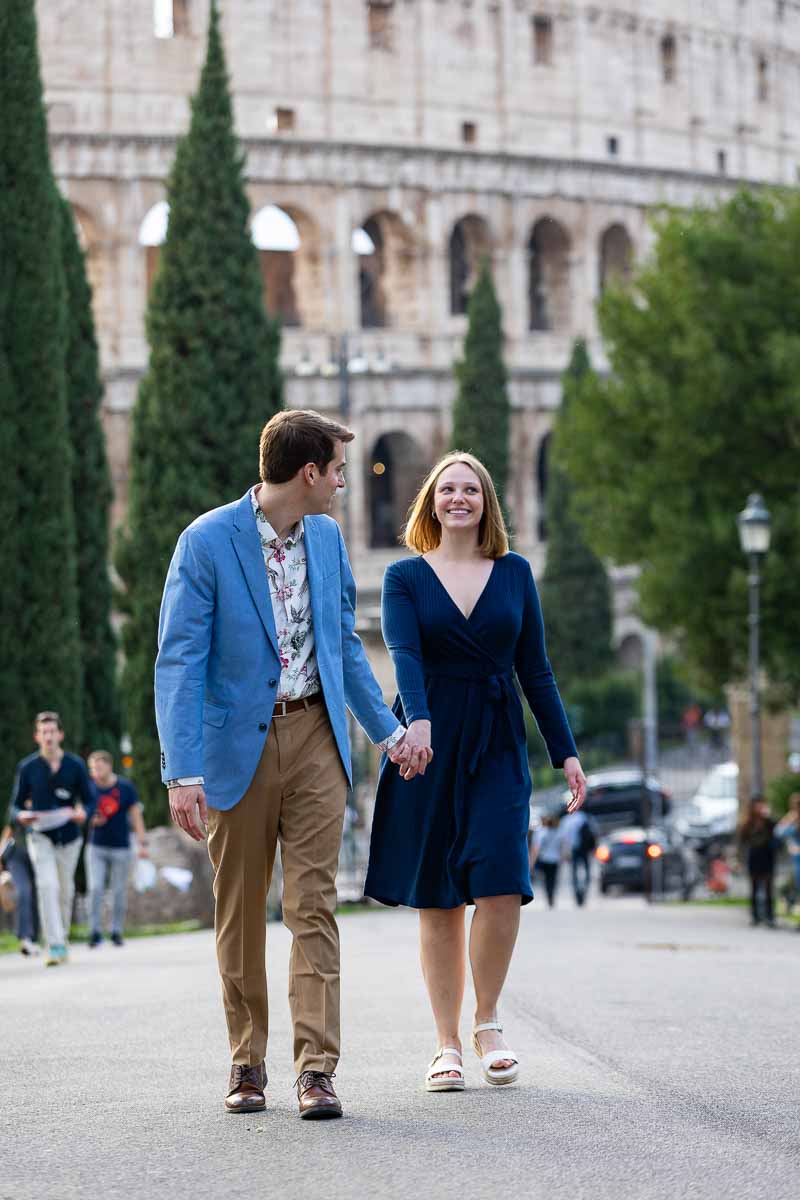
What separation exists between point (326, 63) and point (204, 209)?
82.0 feet

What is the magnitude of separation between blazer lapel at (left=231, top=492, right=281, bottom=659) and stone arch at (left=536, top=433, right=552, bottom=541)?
5274cm

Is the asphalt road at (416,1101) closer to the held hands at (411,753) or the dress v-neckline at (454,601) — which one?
the held hands at (411,753)

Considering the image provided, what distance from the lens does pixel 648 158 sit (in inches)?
2464

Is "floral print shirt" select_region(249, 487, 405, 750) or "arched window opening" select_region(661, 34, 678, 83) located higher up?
"arched window opening" select_region(661, 34, 678, 83)

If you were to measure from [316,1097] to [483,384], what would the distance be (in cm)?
4892

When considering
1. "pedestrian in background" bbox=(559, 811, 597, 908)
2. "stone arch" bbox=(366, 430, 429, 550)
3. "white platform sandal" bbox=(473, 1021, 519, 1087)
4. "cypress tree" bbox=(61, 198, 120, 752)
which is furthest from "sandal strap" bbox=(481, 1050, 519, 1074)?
"stone arch" bbox=(366, 430, 429, 550)

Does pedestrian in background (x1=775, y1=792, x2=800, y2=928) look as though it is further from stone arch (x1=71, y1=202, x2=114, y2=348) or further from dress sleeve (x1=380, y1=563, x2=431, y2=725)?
stone arch (x1=71, y1=202, x2=114, y2=348)

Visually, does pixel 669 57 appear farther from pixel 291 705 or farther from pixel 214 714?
pixel 214 714

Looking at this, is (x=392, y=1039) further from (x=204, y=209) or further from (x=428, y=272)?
(x=428, y=272)

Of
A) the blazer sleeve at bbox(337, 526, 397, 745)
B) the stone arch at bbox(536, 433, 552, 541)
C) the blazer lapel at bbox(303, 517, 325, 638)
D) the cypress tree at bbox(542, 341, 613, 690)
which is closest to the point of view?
the blazer lapel at bbox(303, 517, 325, 638)

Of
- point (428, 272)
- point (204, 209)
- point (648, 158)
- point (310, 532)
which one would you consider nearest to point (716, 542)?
point (204, 209)

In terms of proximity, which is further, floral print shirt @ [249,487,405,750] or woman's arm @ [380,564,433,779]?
woman's arm @ [380,564,433,779]

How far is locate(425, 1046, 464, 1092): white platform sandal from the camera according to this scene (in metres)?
6.70

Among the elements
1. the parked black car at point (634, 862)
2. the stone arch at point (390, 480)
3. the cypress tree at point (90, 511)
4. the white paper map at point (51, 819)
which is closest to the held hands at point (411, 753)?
the white paper map at point (51, 819)
